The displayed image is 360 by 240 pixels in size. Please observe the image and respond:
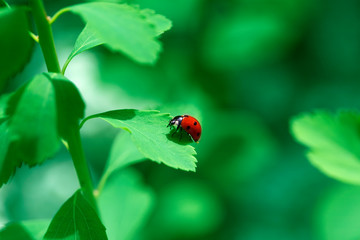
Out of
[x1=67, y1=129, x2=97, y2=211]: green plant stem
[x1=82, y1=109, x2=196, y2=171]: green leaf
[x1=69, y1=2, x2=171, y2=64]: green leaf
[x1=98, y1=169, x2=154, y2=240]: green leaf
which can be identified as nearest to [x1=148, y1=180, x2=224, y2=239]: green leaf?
[x1=98, y1=169, x2=154, y2=240]: green leaf

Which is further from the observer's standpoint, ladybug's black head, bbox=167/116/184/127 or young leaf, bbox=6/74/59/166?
ladybug's black head, bbox=167/116/184/127

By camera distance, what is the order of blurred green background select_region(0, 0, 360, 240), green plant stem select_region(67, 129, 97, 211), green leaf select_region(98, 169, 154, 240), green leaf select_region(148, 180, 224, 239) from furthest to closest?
blurred green background select_region(0, 0, 360, 240), green leaf select_region(148, 180, 224, 239), green leaf select_region(98, 169, 154, 240), green plant stem select_region(67, 129, 97, 211)

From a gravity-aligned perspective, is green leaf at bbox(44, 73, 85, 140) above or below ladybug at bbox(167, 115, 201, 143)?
above

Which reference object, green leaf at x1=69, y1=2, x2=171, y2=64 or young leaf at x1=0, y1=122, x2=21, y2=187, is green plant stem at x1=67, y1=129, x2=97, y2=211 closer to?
young leaf at x1=0, y1=122, x2=21, y2=187

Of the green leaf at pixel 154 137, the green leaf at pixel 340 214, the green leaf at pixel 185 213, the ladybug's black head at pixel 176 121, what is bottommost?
the green leaf at pixel 185 213

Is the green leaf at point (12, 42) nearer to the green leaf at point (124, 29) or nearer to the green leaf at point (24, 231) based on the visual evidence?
the green leaf at point (124, 29)

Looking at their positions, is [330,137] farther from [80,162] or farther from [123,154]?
[80,162]

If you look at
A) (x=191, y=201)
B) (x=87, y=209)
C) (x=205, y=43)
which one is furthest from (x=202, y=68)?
(x=87, y=209)

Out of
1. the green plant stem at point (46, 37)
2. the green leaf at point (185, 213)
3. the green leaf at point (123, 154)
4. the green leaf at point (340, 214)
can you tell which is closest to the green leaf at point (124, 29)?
the green plant stem at point (46, 37)
